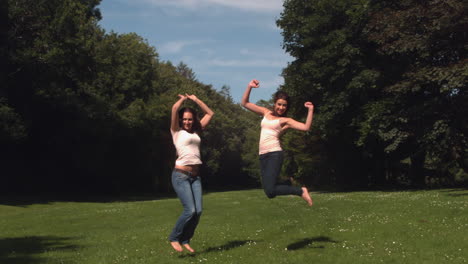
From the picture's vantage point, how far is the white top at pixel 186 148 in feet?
31.4

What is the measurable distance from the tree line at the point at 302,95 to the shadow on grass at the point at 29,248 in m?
22.3

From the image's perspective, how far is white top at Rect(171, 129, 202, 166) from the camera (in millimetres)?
9562

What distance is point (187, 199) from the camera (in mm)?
9531

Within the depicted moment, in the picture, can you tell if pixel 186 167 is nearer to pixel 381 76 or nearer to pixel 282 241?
pixel 282 241

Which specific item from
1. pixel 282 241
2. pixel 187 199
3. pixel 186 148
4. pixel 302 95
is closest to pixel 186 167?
pixel 186 148

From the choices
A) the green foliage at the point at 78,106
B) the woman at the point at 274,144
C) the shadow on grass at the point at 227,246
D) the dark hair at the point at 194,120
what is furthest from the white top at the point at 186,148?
the green foliage at the point at 78,106

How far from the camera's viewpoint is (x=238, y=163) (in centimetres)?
9819

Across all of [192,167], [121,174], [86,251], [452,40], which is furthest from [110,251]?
[121,174]

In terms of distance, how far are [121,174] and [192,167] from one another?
54.8 metres

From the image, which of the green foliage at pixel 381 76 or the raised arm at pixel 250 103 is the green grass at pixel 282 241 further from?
the green foliage at pixel 381 76

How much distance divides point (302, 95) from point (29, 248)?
109 feet

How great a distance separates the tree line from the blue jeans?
22311 millimetres

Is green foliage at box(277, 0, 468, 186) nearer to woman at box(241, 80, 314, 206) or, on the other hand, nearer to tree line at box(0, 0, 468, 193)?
tree line at box(0, 0, 468, 193)

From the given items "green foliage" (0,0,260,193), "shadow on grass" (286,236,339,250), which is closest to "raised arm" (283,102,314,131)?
"shadow on grass" (286,236,339,250)
